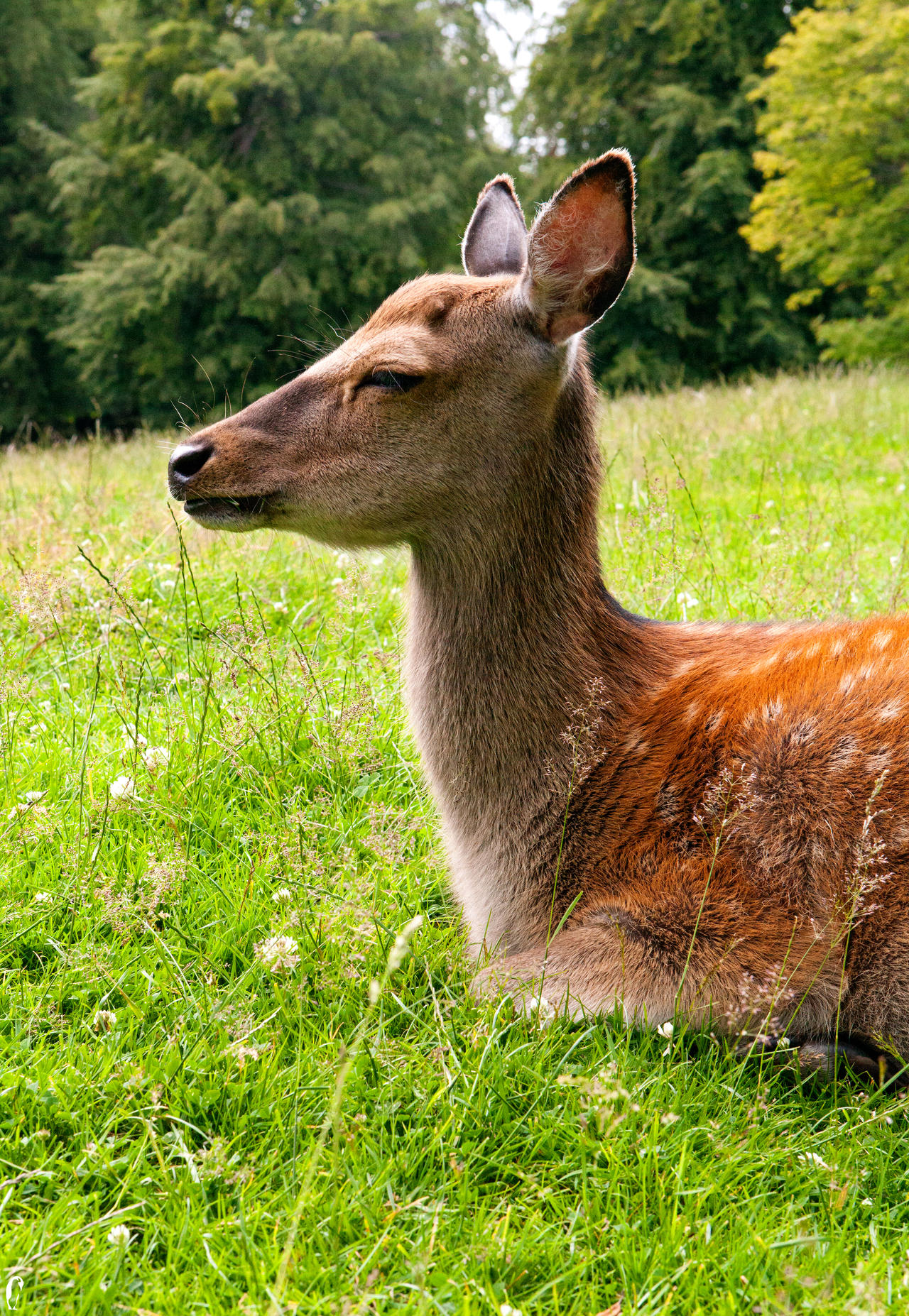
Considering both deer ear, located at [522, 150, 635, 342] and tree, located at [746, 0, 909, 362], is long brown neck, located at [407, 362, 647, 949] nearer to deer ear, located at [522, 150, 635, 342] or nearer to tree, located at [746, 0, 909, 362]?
deer ear, located at [522, 150, 635, 342]

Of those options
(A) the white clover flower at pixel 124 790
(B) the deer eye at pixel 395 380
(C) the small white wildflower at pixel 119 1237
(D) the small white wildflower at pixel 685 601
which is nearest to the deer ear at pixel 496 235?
(B) the deer eye at pixel 395 380

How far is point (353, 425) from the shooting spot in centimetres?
275

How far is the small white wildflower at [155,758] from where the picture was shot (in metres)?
3.18

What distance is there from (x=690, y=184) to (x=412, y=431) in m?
25.5

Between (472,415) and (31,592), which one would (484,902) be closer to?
(472,415)

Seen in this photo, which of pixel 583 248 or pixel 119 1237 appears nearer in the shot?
pixel 119 1237

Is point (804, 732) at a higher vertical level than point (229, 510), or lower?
lower

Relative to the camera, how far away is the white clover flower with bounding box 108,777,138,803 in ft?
9.71

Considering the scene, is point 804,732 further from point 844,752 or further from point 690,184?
point 690,184

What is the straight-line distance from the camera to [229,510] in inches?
109

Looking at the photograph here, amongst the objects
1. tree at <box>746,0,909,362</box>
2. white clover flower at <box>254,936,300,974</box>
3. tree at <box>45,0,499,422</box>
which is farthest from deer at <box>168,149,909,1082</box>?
tree at <box>746,0,909,362</box>

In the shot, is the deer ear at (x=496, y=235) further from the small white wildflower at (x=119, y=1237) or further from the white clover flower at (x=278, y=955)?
the small white wildflower at (x=119, y=1237)

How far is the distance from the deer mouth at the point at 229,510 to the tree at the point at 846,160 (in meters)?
19.8

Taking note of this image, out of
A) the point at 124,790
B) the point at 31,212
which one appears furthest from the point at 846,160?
the point at 124,790
